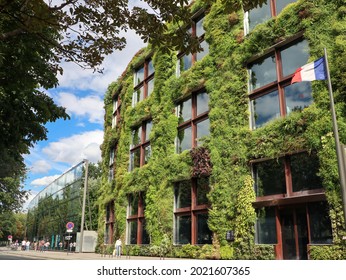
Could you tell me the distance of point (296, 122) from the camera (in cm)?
1495

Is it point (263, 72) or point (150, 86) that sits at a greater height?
point (150, 86)

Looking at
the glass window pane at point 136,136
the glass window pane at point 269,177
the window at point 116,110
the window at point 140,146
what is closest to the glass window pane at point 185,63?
the window at point 140,146

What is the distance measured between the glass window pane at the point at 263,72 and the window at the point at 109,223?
18.5m

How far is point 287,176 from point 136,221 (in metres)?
14.2

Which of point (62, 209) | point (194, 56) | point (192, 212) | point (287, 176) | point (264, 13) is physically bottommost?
point (192, 212)

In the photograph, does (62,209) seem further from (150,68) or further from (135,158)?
(150,68)

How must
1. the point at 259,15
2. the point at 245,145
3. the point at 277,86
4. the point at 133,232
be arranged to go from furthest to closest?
the point at 133,232 → the point at 259,15 → the point at 245,145 → the point at 277,86

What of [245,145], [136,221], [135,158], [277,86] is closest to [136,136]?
[135,158]

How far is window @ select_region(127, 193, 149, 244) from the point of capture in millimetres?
25203

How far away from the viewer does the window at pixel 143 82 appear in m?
29.1

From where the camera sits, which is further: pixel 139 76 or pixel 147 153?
pixel 139 76

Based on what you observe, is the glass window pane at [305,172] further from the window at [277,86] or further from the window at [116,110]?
the window at [116,110]

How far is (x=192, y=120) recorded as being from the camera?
22.1 metres

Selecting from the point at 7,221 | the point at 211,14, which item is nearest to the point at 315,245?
the point at 211,14
